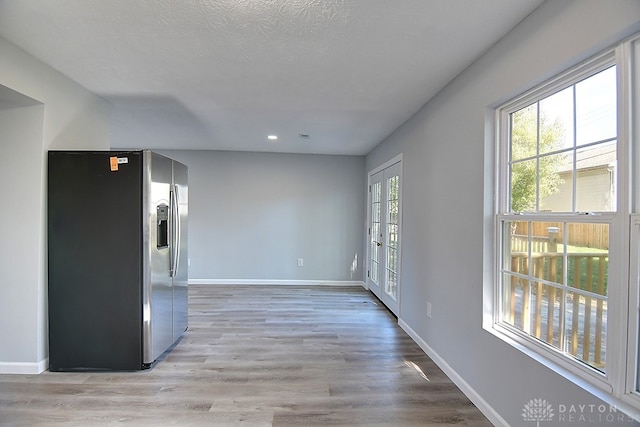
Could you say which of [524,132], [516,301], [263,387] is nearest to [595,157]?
[524,132]

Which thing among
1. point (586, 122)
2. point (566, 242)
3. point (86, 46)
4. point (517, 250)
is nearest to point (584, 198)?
point (566, 242)

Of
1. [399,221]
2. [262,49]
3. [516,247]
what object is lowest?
[516,247]

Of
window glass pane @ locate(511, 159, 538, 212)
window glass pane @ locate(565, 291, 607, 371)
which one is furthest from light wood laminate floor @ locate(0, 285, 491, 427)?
window glass pane @ locate(511, 159, 538, 212)

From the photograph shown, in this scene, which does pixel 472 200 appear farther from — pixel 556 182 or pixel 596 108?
pixel 596 108

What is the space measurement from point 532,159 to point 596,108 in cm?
44

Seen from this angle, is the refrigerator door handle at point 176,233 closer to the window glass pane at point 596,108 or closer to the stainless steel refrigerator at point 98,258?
the stainless steel refrigerator at point 98,258

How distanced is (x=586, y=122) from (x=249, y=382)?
2.69 m

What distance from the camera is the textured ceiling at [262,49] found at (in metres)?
1.73

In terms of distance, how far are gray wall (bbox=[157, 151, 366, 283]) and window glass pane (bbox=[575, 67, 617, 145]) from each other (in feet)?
14.6

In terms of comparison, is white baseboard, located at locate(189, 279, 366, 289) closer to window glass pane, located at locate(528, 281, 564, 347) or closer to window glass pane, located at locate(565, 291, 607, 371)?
window glass pane, located at locate(528, 281, 564, 347)

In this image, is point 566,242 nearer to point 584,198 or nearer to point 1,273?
point 584,198

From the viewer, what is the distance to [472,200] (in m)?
2.32

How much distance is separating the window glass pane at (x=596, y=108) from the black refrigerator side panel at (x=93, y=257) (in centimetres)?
288

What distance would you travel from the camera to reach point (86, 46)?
214 cm
